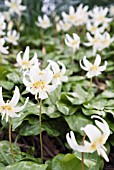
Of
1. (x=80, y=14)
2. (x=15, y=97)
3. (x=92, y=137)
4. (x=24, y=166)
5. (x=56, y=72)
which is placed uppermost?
(x=80, y=14)

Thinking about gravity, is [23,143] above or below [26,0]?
below

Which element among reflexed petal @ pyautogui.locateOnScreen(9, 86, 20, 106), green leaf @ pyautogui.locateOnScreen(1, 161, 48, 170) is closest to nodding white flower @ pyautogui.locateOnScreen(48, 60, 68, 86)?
reflexed petal @ pyautogui.locateOnScreen(9, 86, 20, 106)

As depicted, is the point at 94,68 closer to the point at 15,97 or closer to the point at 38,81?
the point at 38,81

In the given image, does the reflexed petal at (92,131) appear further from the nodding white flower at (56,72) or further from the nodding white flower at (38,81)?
the nodding white flower at (56,72)

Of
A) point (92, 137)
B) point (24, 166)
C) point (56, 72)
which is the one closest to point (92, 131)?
point (92, 137)

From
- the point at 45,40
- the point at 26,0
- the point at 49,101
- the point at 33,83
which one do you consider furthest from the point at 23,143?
the point at 26,0

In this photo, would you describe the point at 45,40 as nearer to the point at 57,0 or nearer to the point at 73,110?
the point at 57,0

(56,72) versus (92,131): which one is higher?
(56,72)

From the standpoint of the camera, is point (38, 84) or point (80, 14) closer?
point (38, 84)

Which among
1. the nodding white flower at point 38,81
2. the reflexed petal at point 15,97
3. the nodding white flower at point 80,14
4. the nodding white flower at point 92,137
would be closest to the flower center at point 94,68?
the nodding white flower at point 38,81
